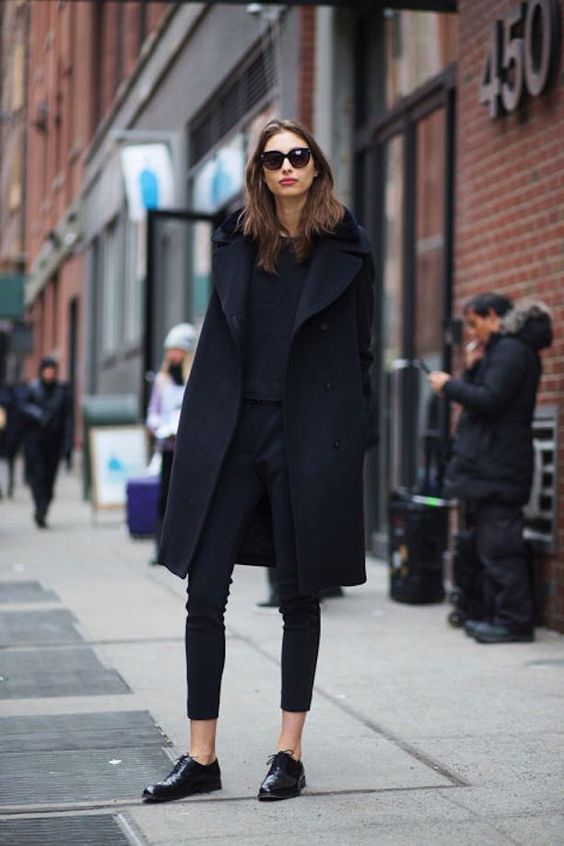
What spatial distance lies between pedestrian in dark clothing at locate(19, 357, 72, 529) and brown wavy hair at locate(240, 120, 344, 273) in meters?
11.3

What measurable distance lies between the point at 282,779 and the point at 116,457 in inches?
495

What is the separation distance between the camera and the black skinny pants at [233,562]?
4715 millimetres

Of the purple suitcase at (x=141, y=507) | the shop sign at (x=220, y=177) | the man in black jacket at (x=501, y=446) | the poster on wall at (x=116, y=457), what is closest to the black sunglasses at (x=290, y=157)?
the man in black jacket at (x=501, y=446)

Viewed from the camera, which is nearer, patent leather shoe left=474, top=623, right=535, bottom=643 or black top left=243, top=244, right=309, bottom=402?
black top left=243, top=244, right=309, bottom=402

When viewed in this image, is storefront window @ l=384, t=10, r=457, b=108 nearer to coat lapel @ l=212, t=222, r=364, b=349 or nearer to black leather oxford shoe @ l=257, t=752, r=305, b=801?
coat lapel @ l=212, t=222, r=364, b=349

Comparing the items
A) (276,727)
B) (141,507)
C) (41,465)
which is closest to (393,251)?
(141,507)

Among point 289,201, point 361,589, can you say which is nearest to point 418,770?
point 289,201

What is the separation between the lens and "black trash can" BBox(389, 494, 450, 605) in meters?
9.32

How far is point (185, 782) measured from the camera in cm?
471

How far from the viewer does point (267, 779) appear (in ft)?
15.4

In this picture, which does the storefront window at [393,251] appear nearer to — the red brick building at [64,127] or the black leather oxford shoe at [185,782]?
the red brick building at [64,127]

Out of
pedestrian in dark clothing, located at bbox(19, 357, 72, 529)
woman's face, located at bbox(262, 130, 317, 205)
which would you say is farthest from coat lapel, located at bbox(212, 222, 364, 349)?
pedestrian in dark clothing, located at bbox(19, 357, 72, 529)

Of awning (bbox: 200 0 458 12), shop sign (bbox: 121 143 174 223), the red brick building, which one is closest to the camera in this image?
awning (bbox: 200 0 458 12)

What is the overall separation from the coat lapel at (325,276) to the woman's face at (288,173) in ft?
0.57
